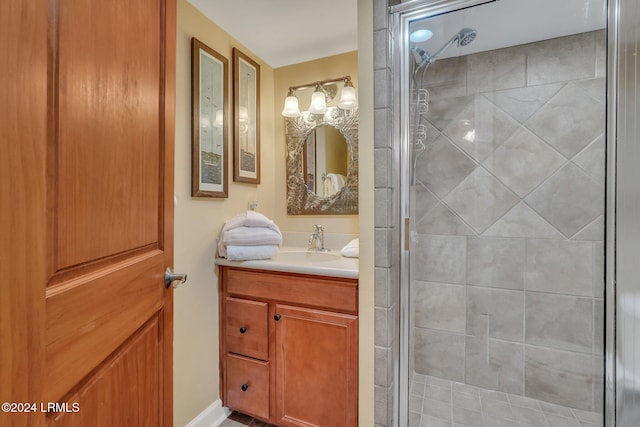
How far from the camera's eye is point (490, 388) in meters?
1.69

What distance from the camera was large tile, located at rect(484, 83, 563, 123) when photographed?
1.56 metres

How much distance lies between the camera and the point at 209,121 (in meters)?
1.56

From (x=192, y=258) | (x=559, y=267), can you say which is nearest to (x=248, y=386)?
(x=192, y=258)

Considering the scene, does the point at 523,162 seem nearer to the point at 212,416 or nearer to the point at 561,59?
the point at 561,59

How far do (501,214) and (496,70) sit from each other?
0.82 metres

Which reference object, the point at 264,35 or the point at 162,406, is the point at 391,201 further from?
the point at 264,35

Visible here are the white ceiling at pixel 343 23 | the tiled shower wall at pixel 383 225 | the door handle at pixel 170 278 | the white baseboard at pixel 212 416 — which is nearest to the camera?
the door handle at pixel 170 278

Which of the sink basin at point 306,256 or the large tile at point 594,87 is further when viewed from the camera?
the sink basin at point 306,256

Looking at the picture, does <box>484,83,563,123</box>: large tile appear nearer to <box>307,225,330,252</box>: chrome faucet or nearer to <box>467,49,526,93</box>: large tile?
<box>467,49,526,93</box>: large tile

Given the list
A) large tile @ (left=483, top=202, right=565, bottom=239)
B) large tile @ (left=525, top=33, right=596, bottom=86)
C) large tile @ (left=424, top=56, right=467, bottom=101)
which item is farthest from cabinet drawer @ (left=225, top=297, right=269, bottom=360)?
large tile @ (left=525, top=33, right=596, bottom=86)

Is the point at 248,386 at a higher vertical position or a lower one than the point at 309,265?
lower

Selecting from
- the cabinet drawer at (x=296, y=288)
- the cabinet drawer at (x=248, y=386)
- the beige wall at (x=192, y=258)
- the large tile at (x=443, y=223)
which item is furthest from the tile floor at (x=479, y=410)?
the beige wall at (x=192, y=258)

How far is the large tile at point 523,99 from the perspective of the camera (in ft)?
5.12

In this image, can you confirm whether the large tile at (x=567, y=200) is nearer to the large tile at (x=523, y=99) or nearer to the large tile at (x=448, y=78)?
the large tile at (x=523, y=99)
